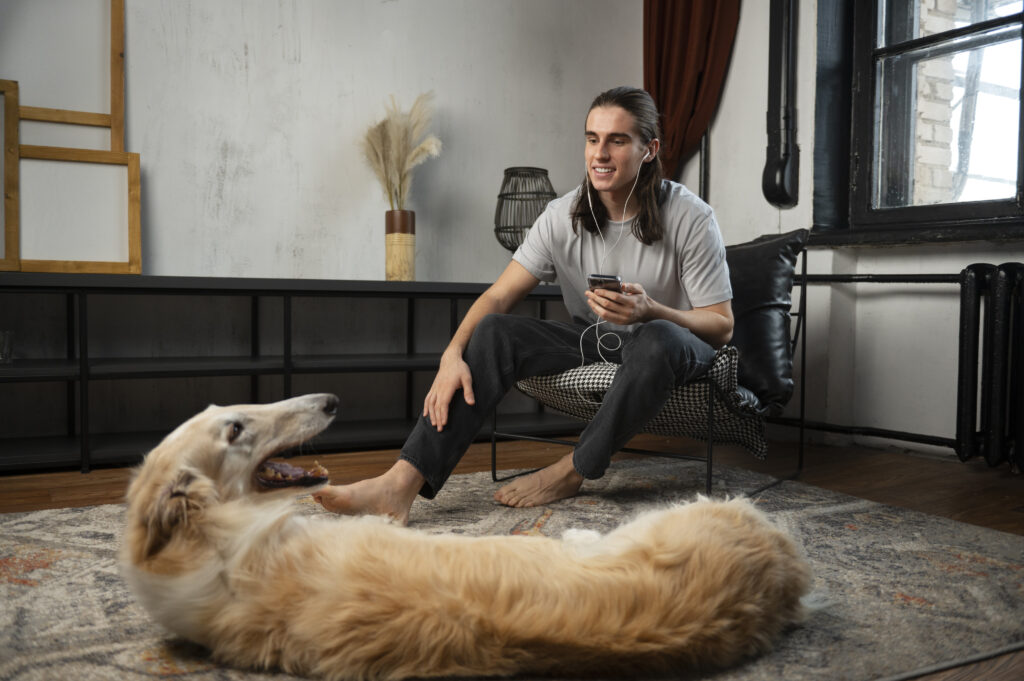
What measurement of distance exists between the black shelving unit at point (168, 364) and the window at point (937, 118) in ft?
4.39

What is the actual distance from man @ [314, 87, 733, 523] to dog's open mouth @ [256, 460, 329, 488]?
0.42 m

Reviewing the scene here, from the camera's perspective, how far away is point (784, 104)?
11.0 ft

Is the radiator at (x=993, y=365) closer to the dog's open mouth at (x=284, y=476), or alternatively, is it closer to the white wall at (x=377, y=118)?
the white wall at (x=377, y=118)

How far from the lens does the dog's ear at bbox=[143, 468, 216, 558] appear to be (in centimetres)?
104

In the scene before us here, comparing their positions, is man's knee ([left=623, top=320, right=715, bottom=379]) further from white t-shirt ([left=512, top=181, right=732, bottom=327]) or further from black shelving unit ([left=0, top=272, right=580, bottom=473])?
black shelving unit ([left=0, top=272, right=580, bottom=473])

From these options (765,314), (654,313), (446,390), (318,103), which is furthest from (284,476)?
(318,103)

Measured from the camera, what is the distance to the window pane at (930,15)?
2838 mm

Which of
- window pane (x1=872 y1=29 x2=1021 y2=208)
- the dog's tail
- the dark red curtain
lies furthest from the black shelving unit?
the dog's tail

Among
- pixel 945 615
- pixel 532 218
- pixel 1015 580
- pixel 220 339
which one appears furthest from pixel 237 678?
pixel 532 218

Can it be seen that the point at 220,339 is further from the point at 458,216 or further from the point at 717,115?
the point at 717,115

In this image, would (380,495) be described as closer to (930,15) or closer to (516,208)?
(516,208)

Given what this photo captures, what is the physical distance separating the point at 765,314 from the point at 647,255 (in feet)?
1.76

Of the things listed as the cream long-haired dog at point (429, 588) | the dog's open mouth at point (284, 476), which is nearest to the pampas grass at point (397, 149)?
the dog's open mouth at point (284, 476)

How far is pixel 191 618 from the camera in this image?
1.06 m
